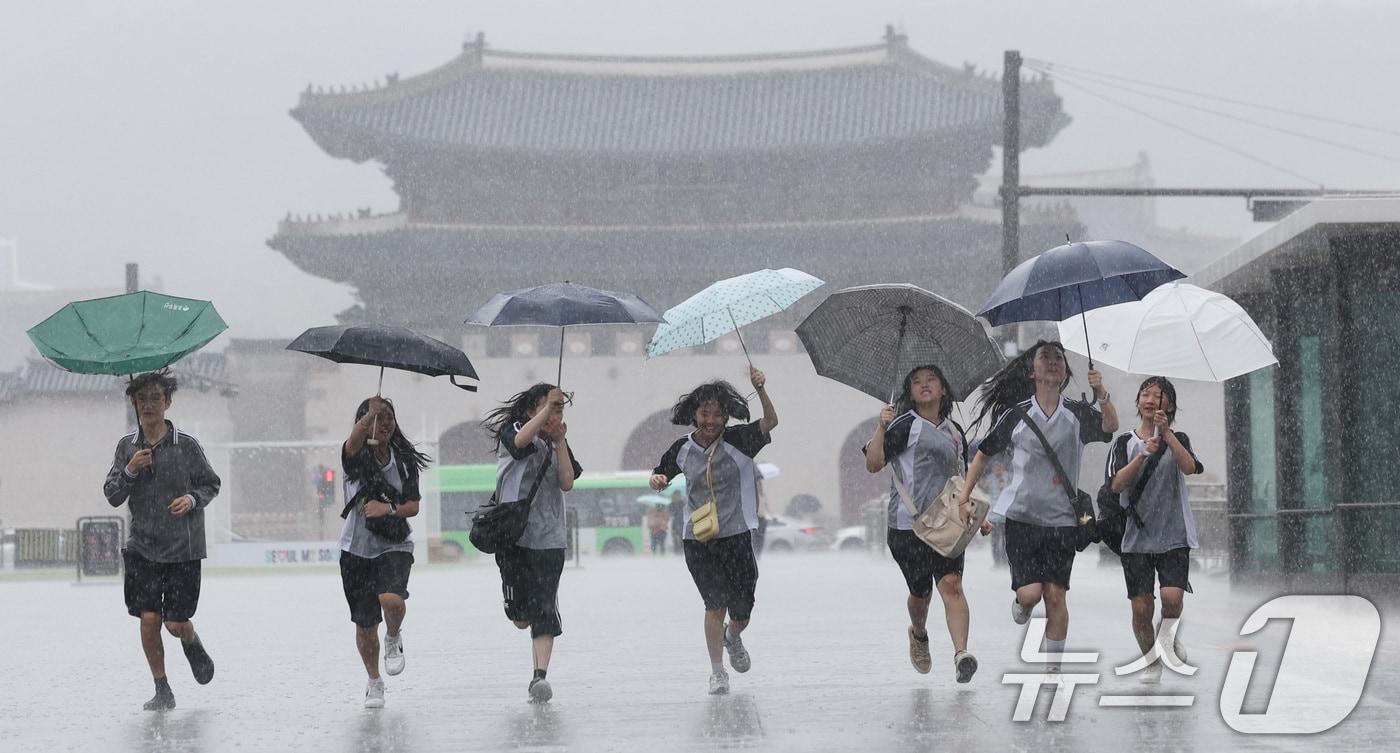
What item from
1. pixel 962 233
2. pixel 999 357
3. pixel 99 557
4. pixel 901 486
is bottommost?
pixel 99 557

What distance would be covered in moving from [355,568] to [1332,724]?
4293 millimetres

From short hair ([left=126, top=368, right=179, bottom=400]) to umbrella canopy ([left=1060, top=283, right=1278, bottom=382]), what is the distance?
435cm

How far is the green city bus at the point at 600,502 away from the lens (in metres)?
40.4

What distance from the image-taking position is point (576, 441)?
149 feet

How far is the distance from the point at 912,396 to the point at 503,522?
199cm

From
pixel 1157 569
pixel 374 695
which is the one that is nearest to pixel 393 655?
pixel 374 695

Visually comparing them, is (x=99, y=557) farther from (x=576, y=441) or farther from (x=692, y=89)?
(x=692, y=89)

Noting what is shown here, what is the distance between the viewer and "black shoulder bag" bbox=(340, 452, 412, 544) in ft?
27.2

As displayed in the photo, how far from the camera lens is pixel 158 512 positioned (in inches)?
330

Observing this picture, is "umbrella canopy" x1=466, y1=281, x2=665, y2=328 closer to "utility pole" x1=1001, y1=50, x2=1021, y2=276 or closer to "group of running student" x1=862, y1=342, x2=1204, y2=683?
"group of running student" x1=862, y1=342, x2=1204, y2=683

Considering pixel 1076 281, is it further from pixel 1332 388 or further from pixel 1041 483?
pixel 1332 388

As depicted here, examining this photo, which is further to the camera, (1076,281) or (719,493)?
(719,493)

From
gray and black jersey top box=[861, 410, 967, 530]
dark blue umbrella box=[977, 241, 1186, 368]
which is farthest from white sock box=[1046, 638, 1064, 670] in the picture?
dark blue umbrella box=[977, 241, 1186, 368]

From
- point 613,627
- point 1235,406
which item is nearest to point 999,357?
point 613,627
